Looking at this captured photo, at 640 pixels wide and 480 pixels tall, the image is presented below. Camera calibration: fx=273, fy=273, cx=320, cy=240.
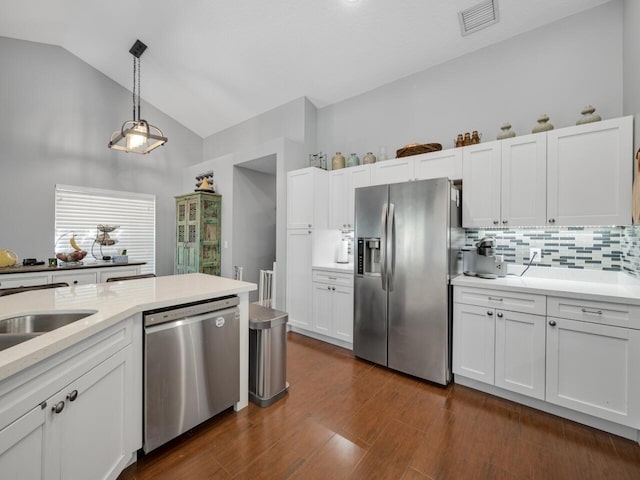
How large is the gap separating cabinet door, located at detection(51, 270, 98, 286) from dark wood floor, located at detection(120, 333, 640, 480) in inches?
116

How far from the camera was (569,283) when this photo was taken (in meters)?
2.36

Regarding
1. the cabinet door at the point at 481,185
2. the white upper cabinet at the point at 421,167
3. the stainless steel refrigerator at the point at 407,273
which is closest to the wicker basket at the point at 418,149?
the white upper cabinet at the point at 421,167

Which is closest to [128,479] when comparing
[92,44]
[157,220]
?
[157,220]

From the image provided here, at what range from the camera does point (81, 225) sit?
179 inches

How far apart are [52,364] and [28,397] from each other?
0.12 m

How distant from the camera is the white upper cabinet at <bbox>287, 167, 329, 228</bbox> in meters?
3.75

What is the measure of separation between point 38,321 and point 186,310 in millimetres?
699

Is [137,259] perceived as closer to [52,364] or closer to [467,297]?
[52,364]

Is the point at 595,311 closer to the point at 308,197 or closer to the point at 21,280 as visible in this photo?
the point at 308,197

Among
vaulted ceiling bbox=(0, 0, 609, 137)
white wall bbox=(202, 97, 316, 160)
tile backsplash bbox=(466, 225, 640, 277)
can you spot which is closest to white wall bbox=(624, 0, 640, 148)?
vaulted ceiling bbox=(0, 0, 609, 137)

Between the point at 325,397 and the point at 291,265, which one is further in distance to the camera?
the point at 291,265

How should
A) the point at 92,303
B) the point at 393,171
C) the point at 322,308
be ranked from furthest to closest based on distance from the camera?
the point at 322,308 → the point at 393,171 → the point at 92,303

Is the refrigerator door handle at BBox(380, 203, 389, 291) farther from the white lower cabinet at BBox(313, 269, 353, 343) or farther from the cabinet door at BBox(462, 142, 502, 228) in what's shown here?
the cabinet door at BBox(462, 142, 502, 228)

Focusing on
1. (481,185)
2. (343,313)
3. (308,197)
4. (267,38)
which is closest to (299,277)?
(343,313)
